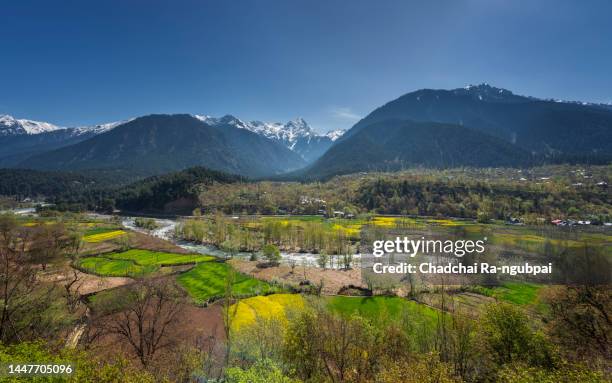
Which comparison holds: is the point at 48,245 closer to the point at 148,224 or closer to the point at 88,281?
the point at 88,281

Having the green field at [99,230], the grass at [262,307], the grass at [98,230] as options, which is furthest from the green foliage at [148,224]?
the grass at [262,307]

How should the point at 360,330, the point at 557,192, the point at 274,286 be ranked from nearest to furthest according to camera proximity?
the point at 360,330
the point at 274,286
the point at 557,192

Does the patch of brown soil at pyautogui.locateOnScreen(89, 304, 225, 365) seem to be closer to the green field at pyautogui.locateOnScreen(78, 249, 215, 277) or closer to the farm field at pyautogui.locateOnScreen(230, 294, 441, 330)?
the farm field at pyautogui.locateOnScreen(230, 294, 441, 330)

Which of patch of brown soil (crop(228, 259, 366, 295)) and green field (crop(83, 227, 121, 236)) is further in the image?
green field (crop(83, 227, 121, 236))

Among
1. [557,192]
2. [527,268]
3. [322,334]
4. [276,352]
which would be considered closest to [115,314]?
[276,352]

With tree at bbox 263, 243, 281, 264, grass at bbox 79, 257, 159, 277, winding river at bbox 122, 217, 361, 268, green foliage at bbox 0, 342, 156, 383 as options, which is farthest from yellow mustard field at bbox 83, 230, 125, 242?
green foliage at bbox 0, 342, 156, 383

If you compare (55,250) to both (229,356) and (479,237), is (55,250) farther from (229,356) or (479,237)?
(479,237)
